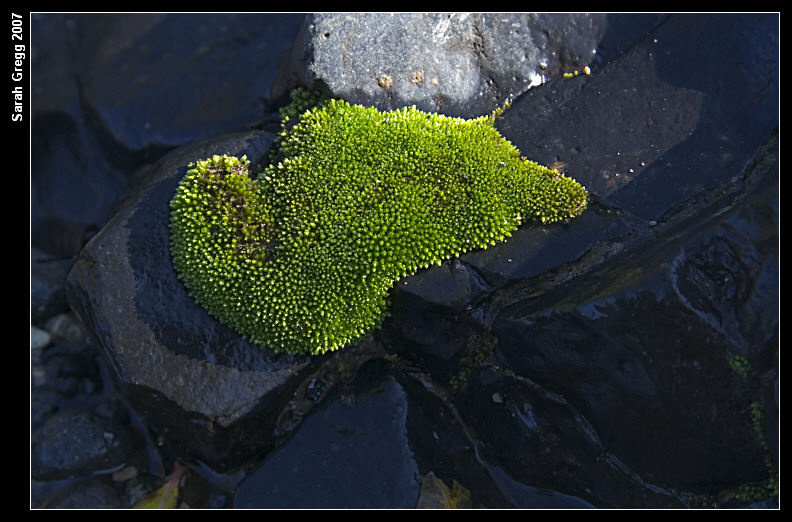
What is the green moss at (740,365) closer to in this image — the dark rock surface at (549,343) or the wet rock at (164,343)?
the dark rock surface at (549,343)

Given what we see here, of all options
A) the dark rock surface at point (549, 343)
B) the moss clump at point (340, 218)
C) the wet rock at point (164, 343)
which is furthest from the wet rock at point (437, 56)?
the wet rock at point (164, 343)

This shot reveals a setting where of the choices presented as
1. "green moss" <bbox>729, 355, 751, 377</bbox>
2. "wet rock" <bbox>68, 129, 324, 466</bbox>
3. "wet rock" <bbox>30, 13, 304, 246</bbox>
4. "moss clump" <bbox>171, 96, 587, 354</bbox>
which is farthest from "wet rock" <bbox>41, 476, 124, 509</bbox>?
"green moss" <bbox>729, 355, 751, 377</bbox>

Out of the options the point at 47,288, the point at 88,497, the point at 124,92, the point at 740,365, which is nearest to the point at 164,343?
the point at 88,497

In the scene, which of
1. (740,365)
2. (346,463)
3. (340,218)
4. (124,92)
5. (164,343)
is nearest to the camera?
(740,365)

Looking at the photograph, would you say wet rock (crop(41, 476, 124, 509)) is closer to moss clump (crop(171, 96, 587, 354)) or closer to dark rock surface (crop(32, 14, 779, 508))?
dark rock surface (crop(32, 14, 779, 508))

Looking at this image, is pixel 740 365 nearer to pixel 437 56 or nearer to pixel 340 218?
pixel 340 218
